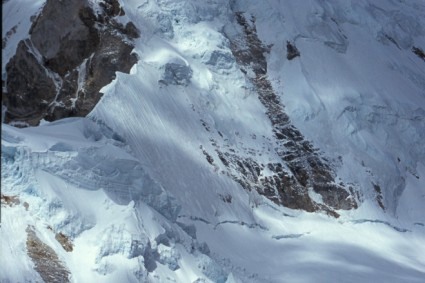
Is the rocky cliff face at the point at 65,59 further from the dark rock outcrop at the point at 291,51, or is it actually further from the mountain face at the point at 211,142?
the dark rock outcrop at the point at 291,51

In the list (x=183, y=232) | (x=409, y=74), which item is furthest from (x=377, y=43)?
(x=183, y=232)

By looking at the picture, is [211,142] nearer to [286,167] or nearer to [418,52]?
[286,167]

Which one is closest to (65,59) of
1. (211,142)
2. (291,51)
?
(211,142)

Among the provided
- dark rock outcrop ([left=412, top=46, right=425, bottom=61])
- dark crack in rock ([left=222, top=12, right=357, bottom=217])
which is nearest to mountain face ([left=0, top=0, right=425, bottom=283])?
dark crack in rock ([left=222, top=12, right=357, bottom=217])

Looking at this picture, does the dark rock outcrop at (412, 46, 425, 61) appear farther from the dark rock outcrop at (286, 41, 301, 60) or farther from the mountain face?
the dark rock outcrop at (286, 41, 301, 60)

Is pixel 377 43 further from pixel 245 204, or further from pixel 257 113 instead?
pixel 245 204

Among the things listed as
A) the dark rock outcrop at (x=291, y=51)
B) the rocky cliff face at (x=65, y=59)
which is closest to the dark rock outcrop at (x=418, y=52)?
the dark rock outcrop at (x=291, y=51)
